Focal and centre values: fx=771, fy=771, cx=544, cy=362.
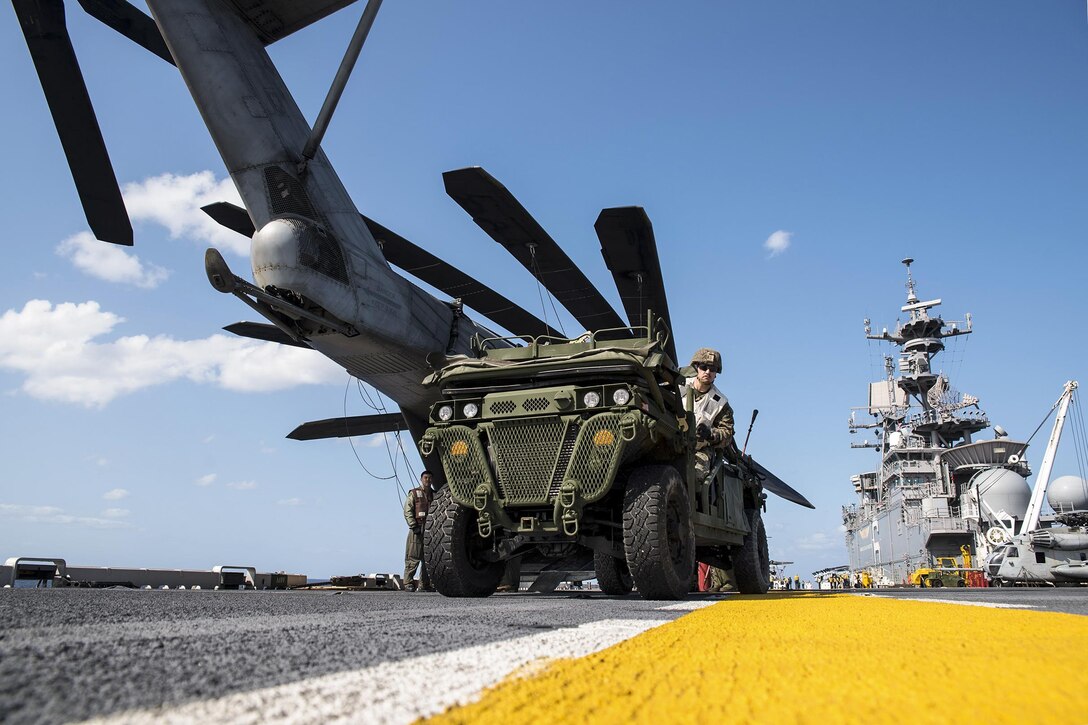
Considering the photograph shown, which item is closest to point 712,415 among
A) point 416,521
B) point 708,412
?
point 708,412

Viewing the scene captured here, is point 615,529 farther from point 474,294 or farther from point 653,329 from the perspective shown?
point 474,294

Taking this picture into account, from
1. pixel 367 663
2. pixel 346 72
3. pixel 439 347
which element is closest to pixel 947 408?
pixel 439 347

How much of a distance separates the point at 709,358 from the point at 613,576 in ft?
7.83

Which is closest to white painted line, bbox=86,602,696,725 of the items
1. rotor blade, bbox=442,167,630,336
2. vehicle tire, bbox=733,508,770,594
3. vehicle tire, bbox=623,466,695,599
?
vehicle tire, bbox=623,466,695,599

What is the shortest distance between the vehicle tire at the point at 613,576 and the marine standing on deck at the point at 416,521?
145 inches

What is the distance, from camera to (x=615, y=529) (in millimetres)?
5836

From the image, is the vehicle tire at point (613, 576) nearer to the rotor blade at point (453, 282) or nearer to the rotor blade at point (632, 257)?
the rotor blade at point (632, 257)

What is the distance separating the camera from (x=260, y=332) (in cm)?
1781

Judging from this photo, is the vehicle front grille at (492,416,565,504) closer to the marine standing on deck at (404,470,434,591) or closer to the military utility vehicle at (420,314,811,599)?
the military utility vehicle at (420,314,811,599)

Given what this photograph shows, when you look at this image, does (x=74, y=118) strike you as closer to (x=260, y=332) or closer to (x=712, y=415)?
(x=260, y=332)

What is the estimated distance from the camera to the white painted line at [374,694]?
1.10 metres

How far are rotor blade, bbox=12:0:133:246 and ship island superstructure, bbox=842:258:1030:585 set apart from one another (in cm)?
3491

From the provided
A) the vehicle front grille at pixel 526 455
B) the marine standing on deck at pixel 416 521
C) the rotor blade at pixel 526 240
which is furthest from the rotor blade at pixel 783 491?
the vehicle front grille at pixel 526 455

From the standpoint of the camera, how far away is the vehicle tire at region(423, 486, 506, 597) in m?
5.58
